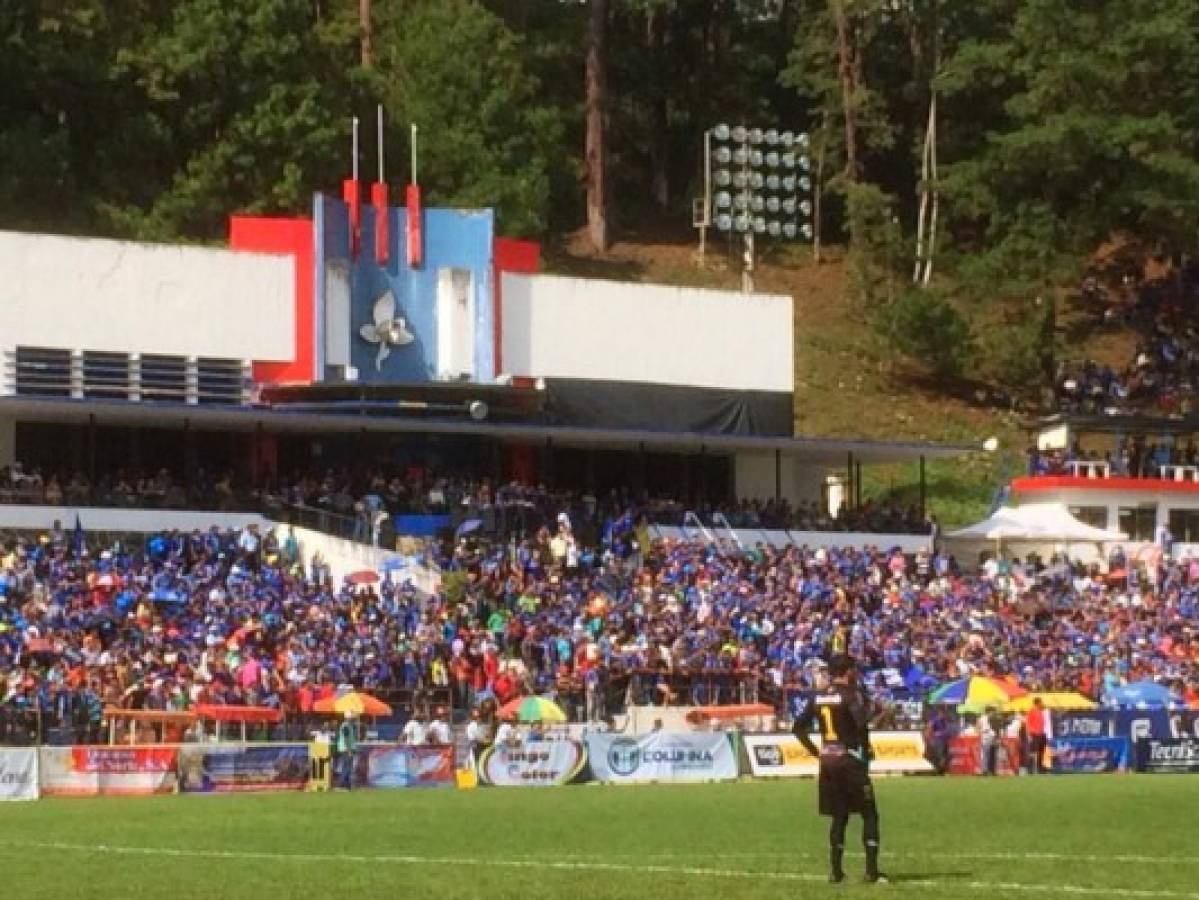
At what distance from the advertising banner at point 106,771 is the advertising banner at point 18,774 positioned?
1.16 feet

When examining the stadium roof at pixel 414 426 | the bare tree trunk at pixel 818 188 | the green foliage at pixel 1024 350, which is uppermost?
the bare tree trunk at pixel 818 188

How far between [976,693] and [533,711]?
348 inches

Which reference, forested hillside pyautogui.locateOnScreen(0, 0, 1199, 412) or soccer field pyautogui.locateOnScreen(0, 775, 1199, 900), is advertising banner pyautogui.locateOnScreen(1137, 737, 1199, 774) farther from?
forested hillside pyautogui.locateOnScreen(0, 0, 1199, 412)

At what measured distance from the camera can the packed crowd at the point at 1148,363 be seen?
80.9 metres

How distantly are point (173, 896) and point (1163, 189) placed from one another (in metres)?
72.0

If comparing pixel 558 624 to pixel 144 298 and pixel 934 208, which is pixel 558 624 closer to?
pixel 144 298

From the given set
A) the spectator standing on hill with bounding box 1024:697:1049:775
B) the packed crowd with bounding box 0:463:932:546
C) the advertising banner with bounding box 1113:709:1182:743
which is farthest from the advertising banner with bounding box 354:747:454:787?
the packed crowd with bounding box 0:463:932:546

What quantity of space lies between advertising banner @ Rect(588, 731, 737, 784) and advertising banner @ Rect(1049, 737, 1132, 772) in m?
6.85

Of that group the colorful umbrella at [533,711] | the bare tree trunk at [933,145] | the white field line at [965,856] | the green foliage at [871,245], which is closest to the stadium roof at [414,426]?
the colorful umbrella at [533,711]

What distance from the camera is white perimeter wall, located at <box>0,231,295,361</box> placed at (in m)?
58.6

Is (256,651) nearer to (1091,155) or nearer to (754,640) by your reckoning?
(754,640)

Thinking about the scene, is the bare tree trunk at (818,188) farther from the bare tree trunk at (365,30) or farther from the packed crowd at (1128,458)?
the packed crowd at (1128,458)

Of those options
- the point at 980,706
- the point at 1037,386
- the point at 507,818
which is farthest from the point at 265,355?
the point at 1037,386

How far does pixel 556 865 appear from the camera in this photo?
80.1ft
